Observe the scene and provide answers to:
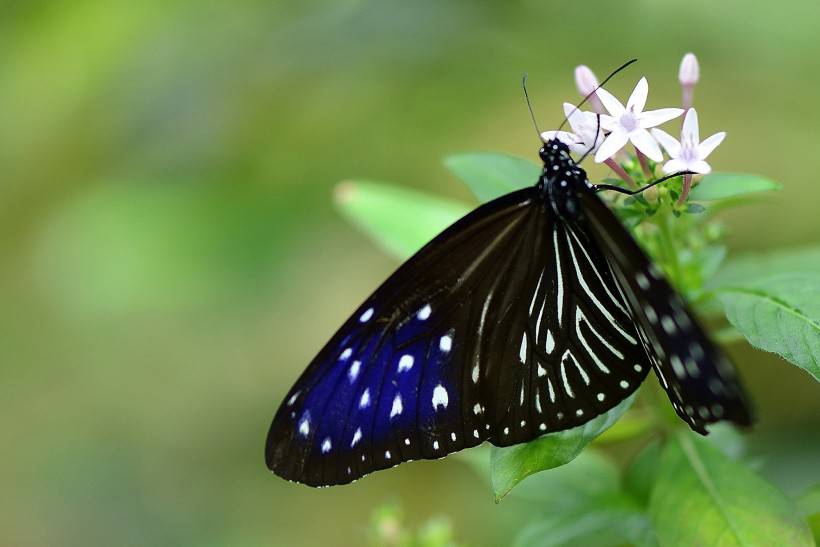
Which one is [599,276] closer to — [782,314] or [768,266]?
[782,314]

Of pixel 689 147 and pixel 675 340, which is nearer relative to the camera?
pixel 675 340

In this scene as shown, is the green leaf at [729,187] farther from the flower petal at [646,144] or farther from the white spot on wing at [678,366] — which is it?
the white spot on wing at [678,366]

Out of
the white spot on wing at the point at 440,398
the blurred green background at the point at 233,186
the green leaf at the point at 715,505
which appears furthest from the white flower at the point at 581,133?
the blurred green background at the point at 233,186

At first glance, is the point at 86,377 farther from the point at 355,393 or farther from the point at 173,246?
the point at 355,393

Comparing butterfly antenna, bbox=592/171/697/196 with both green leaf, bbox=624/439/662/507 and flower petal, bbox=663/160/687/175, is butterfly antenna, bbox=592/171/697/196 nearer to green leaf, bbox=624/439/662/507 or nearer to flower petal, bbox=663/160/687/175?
flower petal, bbox=663/160/687/175

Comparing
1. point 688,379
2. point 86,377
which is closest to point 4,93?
point 86,377

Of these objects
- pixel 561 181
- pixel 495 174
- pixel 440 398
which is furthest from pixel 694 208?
pixel 440 398

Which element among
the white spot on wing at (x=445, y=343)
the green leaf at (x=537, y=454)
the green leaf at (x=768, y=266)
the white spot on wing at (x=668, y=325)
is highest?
the green leaf at (x=768, y=266)
